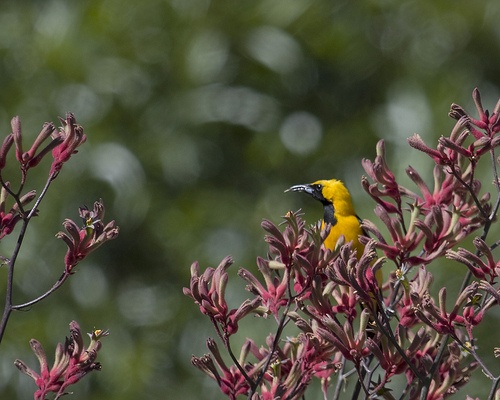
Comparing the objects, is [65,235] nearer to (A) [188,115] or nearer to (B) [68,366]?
(B) [68,366]

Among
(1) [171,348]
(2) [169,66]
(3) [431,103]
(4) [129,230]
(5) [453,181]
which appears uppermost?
(2) [169,66]

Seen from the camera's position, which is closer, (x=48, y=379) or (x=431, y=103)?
(x=48, y=379)

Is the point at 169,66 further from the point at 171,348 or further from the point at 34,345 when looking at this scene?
the point at 34,345

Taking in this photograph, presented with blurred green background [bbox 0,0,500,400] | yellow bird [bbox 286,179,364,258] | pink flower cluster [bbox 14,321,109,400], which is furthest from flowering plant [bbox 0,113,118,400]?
blurred green background [bbox 0,0,500,400]

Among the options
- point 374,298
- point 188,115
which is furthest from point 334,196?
point 188,115

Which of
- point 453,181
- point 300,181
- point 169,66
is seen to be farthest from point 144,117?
point 453,181

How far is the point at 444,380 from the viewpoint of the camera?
1255 mm

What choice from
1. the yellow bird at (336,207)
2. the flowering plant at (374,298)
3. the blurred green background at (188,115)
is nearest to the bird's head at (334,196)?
the yellow bird at (336,207)

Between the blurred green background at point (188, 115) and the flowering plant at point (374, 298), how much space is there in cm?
473

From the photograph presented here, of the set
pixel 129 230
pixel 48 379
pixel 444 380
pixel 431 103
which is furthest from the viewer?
pixel 129 230

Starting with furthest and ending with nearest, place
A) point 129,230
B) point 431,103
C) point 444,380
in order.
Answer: point 129,230 < point 431,103 < point 444,380

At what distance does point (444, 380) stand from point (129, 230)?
5.58 metres

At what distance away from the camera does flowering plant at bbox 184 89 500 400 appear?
1125 mm

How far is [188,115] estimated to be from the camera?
6.71 metres
